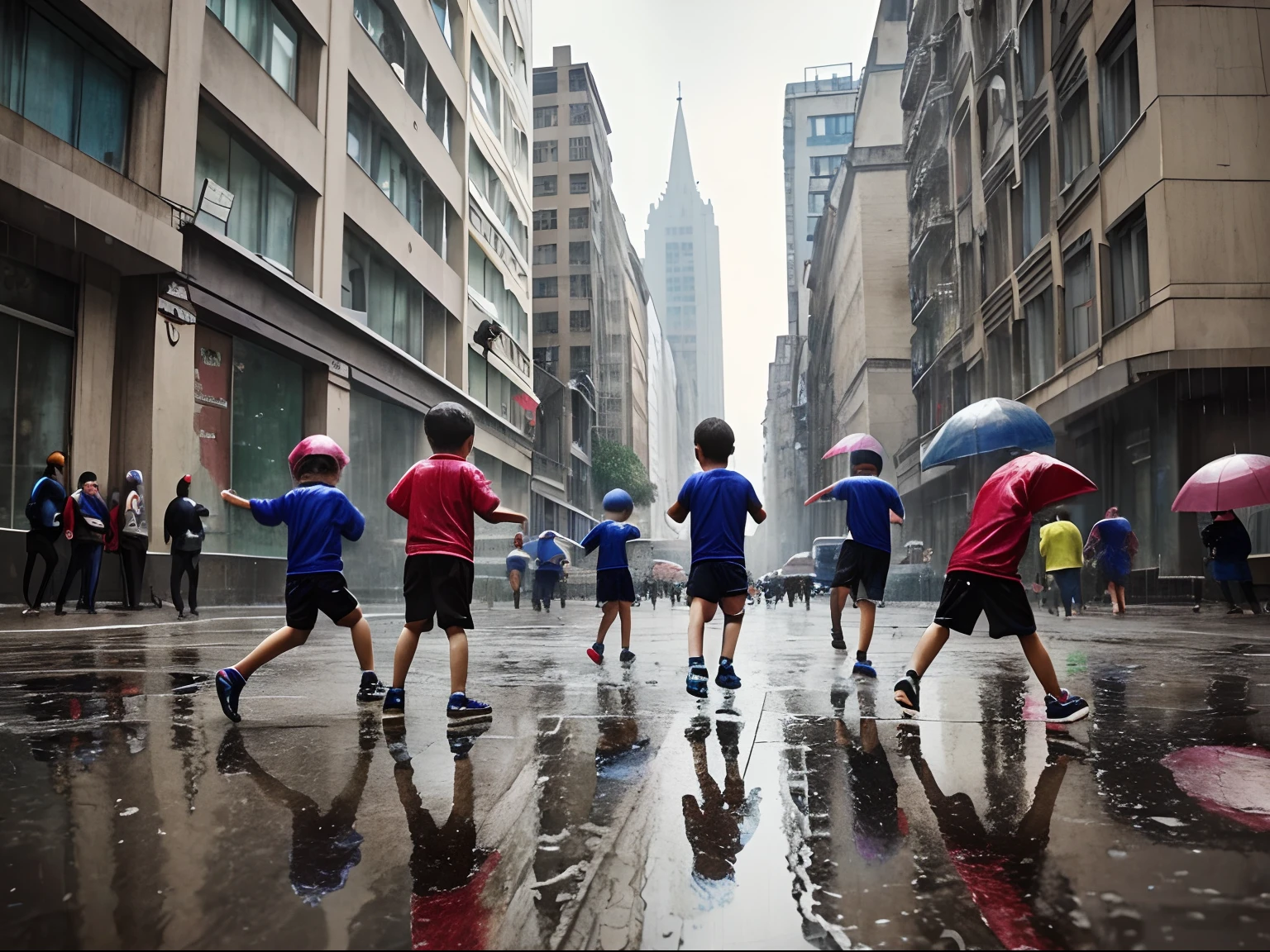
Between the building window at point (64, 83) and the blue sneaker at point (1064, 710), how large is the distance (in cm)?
1386

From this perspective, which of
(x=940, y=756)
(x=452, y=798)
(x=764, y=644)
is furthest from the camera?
(x=764, y=644)

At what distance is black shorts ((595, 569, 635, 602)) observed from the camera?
825cm

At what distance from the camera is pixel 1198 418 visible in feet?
62.0

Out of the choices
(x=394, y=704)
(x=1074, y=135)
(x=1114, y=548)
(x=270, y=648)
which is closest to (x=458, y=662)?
(x=394, y=704)

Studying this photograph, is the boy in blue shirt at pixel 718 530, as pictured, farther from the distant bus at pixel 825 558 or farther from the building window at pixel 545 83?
the building window at pixel 545 83

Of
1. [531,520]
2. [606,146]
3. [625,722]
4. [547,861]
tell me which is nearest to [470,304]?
[531,520]

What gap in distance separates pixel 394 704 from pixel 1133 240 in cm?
2002

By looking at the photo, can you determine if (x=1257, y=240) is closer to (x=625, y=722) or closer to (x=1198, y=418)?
(x=1198, y=418)

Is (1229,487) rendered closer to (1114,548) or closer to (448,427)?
(1114,548)

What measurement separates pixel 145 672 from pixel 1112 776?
574 cm

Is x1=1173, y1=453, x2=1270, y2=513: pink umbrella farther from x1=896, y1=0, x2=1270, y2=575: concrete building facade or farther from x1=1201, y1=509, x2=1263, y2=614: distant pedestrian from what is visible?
x1=896, y1=0, x2=1270, y2=575: concrete building facade

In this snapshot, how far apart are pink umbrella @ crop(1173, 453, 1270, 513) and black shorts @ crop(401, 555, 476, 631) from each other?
497 inches

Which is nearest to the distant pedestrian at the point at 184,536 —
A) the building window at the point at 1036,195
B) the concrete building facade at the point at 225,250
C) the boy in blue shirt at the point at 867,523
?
the concrete building facade at the point at 225,250

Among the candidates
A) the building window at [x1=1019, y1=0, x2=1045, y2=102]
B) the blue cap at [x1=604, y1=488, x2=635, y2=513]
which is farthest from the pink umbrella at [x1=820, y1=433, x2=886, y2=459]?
the building window at [x1=1019, y1=0, x2=1045, y2=102]
